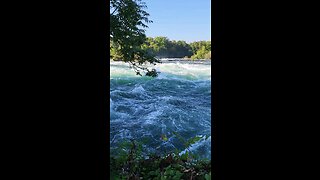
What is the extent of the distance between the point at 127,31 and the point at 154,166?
4.91 feet

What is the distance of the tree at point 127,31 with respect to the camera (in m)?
2.70

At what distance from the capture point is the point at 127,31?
273 centimetres

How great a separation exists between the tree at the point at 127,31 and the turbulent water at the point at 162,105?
34cm

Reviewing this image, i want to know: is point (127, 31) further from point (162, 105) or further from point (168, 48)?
point (162, 105)

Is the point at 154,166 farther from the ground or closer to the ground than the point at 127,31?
closer to the ground

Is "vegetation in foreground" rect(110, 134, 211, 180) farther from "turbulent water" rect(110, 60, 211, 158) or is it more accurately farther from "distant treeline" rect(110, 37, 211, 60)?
"distant treeline" rect(110, 37, 211, 60)

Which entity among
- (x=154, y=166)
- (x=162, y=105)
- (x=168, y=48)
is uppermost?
(x=168, y=48)

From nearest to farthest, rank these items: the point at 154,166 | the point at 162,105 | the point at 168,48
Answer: the point at 154,166, the point at 168,48, the point at 162,105

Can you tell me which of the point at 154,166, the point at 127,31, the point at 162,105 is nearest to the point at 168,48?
the point at 127,31

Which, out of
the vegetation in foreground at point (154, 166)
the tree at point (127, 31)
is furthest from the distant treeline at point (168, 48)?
the vegetation in foreground at point (154, 166)

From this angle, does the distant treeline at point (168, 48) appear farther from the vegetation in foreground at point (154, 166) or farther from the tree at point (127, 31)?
the vegetation in foreground at point (154, 166)
